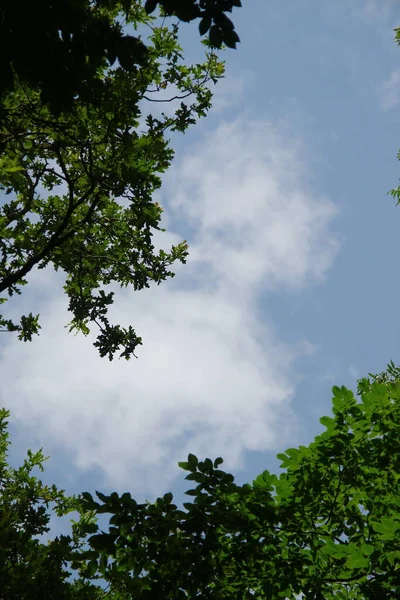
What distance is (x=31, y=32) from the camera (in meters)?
4.64

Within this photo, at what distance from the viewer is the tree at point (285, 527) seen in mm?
4676

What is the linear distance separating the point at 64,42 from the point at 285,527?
5289mm

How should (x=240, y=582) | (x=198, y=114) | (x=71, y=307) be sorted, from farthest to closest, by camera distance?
(x=71, y=307) < (x=198, y=114) < (x=240, y=582)

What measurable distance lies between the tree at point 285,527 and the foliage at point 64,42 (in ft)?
12.3

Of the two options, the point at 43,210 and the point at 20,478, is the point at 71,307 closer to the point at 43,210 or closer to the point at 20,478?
the point at 43,210

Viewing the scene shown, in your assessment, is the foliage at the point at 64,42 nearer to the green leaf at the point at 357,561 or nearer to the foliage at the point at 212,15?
the foliage at the point at 212,15

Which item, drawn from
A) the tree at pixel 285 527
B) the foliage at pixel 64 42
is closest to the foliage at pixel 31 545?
the tree at pixel 285 527

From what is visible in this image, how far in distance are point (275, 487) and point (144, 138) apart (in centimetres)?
615

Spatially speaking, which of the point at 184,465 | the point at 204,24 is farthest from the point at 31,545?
the point at 204,24

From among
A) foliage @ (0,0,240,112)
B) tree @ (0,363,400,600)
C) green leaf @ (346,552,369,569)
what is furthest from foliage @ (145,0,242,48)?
green leaf @ (346,552,369,569)

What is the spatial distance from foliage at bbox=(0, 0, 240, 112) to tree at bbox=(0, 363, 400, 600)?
3748 mm

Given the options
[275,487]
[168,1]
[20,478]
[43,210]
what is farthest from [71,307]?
[168,1]

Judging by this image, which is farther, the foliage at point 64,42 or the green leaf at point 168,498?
the green leaf at point 168,498

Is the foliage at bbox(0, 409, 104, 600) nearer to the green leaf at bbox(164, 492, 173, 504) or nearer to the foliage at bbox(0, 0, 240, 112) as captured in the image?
the green leaf at bbox(164, 492, 173, 504)
